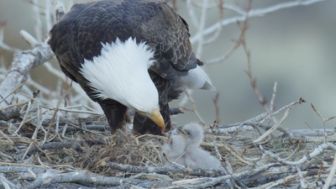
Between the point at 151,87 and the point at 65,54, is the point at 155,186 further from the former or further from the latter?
the point at 65,54

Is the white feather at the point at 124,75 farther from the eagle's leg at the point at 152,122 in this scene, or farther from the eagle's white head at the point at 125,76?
the eagle's leg at the point at 152,122

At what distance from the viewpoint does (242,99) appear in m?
11.3

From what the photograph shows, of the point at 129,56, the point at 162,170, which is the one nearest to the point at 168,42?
the point at 129,56

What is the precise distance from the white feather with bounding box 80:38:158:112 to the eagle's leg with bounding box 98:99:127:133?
1.36 feet

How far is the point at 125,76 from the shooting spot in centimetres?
539

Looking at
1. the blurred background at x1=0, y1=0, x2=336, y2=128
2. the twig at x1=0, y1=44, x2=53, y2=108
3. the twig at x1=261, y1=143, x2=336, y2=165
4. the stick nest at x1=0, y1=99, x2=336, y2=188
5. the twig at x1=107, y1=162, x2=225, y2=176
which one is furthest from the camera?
the blurred background at x1=0, y1=0, x2=336, y2=128

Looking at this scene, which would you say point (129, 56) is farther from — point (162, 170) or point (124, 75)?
point (162, 170)

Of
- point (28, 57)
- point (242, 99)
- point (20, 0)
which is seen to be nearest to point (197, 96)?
point (242, 99)

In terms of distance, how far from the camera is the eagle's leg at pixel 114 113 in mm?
6234

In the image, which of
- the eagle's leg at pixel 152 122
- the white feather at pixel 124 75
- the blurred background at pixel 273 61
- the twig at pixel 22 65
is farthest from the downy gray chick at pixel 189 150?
the blurred background at pixel 273 61

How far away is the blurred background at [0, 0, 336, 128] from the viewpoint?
1110cm

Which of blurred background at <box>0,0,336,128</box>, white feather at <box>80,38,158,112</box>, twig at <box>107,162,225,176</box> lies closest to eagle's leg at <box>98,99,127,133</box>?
white feather at <box>80,38,158,112</box>

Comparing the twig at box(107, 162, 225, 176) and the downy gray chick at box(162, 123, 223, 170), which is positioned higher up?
the downy gray chick at box(162, 123, 223, 170)

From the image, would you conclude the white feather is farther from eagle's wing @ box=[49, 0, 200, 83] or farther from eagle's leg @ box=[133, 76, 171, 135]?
eagle's leg @ box=[133, 76, 171, 135]
